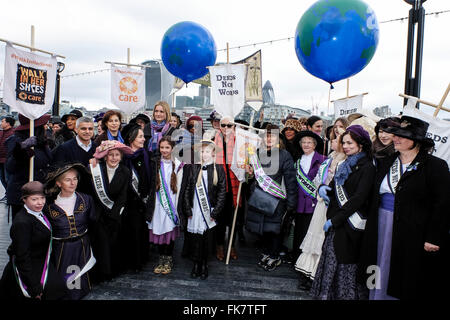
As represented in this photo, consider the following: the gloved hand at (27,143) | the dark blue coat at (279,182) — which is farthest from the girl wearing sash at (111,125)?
the dark blue coat at (279,182)

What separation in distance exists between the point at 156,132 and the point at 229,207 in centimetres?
163

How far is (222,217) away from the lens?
4.14 m

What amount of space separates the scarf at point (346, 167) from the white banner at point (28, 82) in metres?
Result: 3.34

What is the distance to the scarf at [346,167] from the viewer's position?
285 centimetres

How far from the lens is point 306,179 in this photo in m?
3.63

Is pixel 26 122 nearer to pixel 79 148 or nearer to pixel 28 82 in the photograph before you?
pixel 28 82

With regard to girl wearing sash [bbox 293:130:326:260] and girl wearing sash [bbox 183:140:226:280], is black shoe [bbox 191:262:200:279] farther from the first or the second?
girl wearing sash [bbox 293:130:326:260]

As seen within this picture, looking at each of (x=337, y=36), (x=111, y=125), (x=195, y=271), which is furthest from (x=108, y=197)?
(x=337, y=36)

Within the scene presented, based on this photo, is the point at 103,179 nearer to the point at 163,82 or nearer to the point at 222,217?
the point at 222,217

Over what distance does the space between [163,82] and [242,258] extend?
19.5ft

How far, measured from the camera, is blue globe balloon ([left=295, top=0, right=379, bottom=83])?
3850mm
